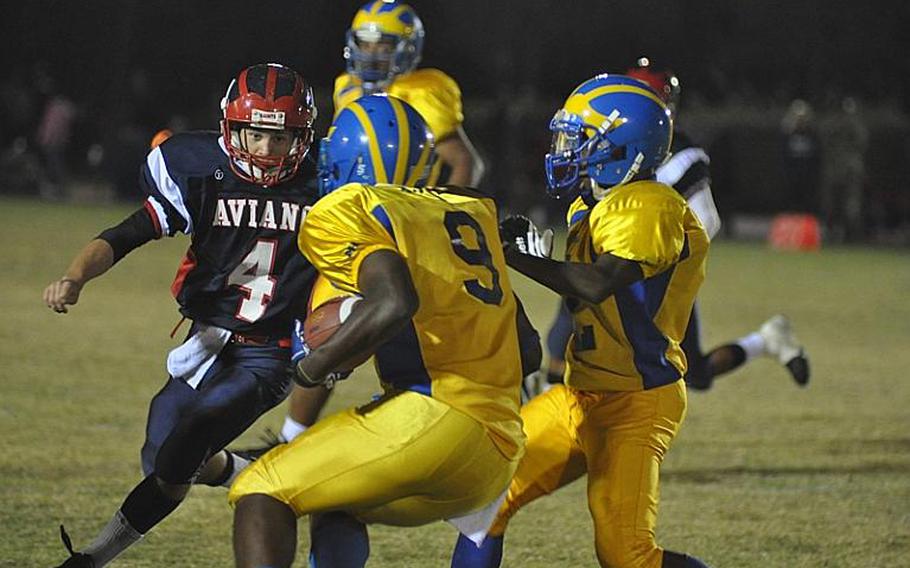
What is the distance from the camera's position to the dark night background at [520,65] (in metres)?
24.5

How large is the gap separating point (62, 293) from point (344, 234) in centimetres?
121

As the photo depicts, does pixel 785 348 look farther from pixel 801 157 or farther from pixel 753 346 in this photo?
pixel 801 157

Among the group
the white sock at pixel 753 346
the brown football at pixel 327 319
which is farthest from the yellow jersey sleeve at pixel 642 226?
the white sock at pixel 753 346

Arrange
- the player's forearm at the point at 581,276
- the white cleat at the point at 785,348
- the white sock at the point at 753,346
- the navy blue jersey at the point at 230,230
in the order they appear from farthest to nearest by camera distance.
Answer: the white cleat at the point at 785,348, the white sock at the point at 753,346, the navy blue jersey at the point at 230,230, the player's forearm at the point at 581,276

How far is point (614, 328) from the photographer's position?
14.4ft

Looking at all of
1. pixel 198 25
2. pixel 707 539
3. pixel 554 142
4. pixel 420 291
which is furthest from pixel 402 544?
pixel 198 25

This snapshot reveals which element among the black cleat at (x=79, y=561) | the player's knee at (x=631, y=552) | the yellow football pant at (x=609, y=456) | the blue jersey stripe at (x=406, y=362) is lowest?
the black cleat at (x=79, y=561)

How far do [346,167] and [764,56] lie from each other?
28.4 metres

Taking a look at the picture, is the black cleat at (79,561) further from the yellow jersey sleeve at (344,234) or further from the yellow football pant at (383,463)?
the yellow jersey sleeve at (344,234)

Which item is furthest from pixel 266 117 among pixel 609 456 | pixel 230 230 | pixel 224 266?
pixel 609 456

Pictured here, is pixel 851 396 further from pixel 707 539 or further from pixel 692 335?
pixel 707 539

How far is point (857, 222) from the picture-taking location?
22.3 metres

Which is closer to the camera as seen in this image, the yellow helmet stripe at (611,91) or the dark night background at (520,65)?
the yellow helmet stripe at (611,91)

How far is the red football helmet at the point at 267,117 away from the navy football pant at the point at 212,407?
1.84ft
